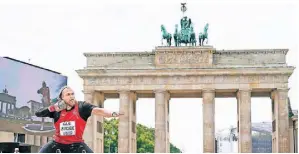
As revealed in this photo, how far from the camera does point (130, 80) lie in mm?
63219

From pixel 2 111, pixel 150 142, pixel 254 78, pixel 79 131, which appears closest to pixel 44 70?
pixel 2 111

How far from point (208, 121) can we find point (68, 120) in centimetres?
5552

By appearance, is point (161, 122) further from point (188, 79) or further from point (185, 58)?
point (185, 58)

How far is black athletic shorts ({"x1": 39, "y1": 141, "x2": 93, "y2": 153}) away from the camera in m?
6.88

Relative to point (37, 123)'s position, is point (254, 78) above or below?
above

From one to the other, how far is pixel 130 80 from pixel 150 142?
36.7m

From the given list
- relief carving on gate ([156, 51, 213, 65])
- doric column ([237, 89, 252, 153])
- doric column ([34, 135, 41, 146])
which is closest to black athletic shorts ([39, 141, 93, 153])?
doric column ([237, 89, 252, 153])

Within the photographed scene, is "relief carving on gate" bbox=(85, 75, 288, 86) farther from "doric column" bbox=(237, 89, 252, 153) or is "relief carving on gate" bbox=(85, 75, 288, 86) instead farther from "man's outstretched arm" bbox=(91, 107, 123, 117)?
"man's outstretched arm" bbox=(91, 107, 123, 117)

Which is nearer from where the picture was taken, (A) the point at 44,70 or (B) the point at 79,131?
(B) the point at 79,131

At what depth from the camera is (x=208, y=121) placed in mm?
61969

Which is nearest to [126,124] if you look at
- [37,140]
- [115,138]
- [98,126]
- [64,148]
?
[98,126]

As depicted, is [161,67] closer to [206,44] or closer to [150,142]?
[206,44]

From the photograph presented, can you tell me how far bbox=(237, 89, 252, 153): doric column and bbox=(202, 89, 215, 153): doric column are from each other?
2.78 m

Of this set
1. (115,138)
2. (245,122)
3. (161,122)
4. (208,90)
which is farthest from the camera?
(115,138)
